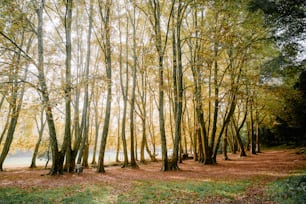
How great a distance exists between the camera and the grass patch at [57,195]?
6914mm

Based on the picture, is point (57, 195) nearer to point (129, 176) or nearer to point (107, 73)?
point (129, 176)

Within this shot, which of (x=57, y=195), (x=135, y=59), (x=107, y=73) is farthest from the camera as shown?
(x=135, y=59)

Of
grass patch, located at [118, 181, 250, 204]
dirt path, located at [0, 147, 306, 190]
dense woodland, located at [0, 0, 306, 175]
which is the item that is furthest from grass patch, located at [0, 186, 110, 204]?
dense woodland, located at [0, 0, 306, 175]

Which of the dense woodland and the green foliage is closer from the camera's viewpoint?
the green foliage

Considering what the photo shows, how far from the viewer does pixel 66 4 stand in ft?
43.2

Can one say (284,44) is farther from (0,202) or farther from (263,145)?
(263,145)

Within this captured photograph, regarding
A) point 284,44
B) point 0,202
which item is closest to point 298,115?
point 284,44

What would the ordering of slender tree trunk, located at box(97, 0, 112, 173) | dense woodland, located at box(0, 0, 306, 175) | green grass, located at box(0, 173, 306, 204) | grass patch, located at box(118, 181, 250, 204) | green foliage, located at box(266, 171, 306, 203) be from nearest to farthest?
green foliage, located at box(266, 171, 306, 203), green grass, located at box(0, 173, 306, 204), grass patch, located at box(118, 181, 250, 204), dense woodland, located at box(0, 0, 306, 175), slender tree trunk, located at box(97, 0, 112, 173)

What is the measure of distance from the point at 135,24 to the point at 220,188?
15980mm

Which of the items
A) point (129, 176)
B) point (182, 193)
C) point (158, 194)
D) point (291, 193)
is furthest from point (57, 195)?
point (291, 193)

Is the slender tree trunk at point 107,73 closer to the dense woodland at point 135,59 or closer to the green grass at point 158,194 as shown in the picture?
the dense woodland at point 135,59

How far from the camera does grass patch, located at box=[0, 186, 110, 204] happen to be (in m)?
6.91

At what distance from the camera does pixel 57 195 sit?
7.64 m

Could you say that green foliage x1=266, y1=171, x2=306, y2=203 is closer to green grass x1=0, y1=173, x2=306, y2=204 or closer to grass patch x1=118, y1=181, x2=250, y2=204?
green grass x1=0, y1=173, x2=306, y2=204
